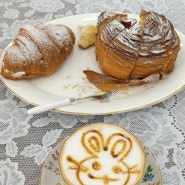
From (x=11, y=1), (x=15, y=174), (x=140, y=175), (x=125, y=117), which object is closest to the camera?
(x=140, y=175)

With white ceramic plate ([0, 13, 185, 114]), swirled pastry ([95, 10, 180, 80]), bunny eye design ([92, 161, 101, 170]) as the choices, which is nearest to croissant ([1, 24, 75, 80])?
white ceramic plate ([0, 13, 185, 114])

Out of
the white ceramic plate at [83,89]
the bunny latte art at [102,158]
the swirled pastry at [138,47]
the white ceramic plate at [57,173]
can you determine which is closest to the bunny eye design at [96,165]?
the bunny latte art at [102,158]

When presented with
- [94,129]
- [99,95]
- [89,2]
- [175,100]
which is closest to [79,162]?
[94,129]

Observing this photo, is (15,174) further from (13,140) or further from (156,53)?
(156,53)

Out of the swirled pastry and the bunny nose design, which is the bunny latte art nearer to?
the bunny nose design

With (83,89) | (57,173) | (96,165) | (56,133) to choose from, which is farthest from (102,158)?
(83,89)

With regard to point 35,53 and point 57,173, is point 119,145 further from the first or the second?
point 35,53

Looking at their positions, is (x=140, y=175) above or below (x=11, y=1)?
above
